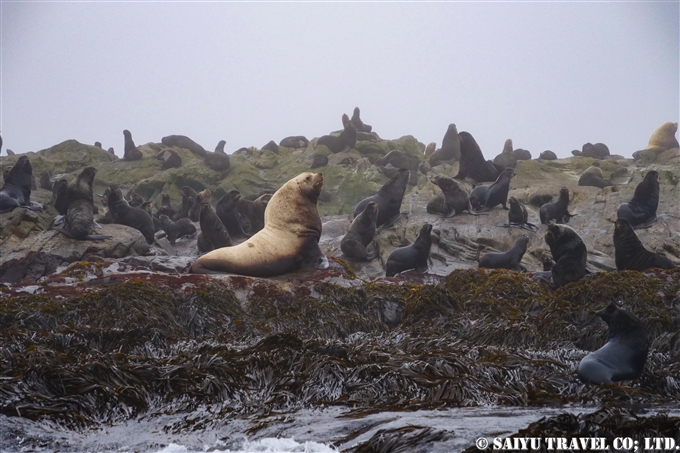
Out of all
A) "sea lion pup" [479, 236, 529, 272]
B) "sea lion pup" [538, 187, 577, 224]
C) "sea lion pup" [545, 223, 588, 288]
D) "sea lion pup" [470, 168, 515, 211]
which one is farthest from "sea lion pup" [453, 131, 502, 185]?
"sea lion pup" [545, 223, 588, 288]

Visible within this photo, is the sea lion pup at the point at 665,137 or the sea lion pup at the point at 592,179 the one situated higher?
the sea lion pup at the point at 665,137

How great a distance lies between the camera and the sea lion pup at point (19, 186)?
15048 mm

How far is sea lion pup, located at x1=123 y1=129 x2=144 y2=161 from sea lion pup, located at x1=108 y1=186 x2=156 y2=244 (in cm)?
1131

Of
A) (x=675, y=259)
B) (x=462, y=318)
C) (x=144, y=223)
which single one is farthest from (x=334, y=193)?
(x=462, y=318)

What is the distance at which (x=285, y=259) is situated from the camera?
9266 mm

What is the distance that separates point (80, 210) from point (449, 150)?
16298 mm

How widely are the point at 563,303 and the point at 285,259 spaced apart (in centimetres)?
391

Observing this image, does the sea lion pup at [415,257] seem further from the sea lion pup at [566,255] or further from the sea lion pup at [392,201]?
the sea lion pup at [392,201]

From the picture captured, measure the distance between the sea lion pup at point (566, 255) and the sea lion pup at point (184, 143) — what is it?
70.1 ft

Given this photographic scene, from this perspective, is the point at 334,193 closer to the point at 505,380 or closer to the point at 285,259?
the point at 285,259

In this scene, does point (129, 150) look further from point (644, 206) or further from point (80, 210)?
point (644, 206)

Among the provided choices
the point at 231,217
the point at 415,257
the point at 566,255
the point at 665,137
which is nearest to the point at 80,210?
the point at 231,217

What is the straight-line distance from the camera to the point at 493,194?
1441cm

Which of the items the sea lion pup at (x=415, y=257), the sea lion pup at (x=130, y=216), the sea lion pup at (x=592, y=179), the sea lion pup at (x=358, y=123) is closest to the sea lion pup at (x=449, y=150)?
the sea lion pup at (x=358, y=123)
